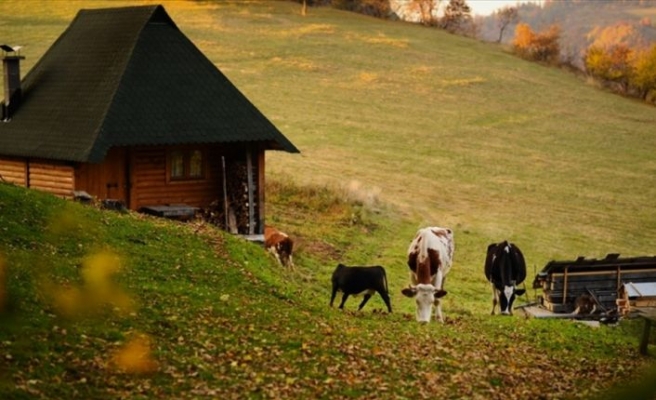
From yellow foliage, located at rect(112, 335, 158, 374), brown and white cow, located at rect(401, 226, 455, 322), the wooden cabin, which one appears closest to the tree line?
the wooden cabin

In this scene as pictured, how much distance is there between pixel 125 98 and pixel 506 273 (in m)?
11.4

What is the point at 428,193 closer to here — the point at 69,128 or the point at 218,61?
the point at 69,128

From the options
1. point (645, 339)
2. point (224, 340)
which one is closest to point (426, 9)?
point (645, 339)

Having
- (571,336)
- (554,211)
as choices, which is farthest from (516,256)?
(554,211)

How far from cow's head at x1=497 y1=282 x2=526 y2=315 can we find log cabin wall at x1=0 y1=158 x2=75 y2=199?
11286 mm

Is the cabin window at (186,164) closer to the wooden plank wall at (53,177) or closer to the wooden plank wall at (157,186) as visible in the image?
the wooden plank wall at (157,186)

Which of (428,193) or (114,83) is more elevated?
(114,83)

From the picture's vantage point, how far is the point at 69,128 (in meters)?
26.9

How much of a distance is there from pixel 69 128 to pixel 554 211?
25452mm

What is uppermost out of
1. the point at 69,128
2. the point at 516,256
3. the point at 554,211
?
the point at 69,128

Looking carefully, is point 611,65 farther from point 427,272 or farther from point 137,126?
point 427,272

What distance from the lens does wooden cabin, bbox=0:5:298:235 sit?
26.7 metres

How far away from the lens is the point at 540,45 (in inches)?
3698

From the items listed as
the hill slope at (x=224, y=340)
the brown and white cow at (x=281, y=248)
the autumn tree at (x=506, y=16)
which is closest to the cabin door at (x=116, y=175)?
the brown and white cow at (x=281, y=248)
